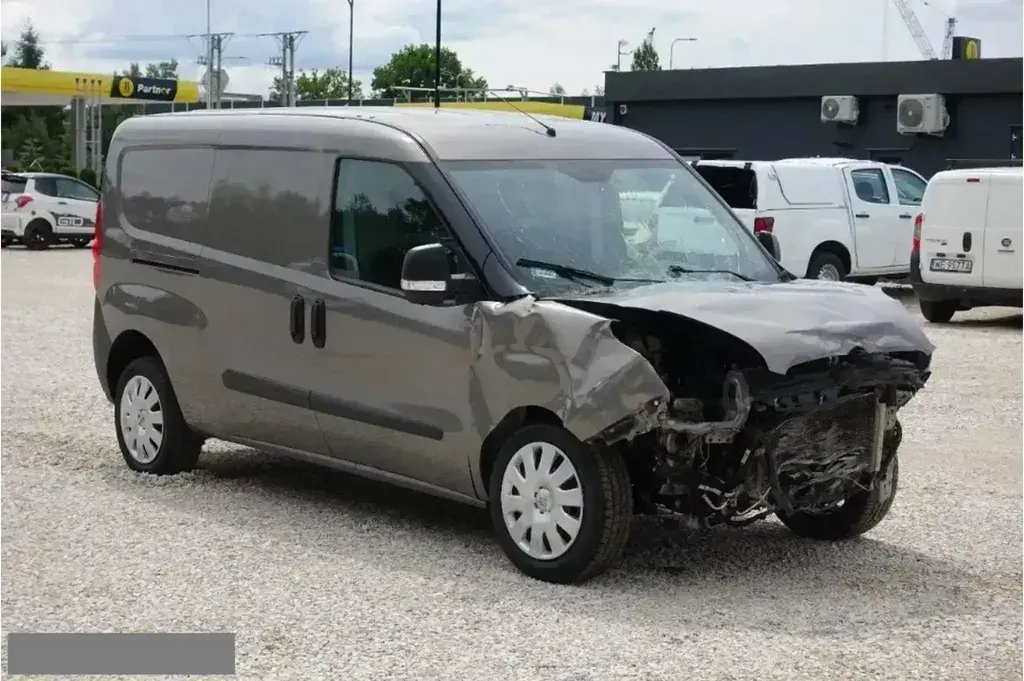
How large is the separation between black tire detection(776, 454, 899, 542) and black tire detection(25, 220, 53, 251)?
2753cm

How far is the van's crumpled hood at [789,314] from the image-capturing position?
19.7 ft

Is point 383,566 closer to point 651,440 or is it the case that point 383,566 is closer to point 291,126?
point 651,440

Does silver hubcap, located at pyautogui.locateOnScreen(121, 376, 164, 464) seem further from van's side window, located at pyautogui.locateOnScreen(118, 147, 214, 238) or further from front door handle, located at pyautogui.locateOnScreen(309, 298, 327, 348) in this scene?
front door handle, located at pyautogui.locateOnScreen(309, 298, 327, 348)

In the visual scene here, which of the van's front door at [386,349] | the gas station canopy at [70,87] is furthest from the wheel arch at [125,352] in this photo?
the gas station canopy at [70,87]

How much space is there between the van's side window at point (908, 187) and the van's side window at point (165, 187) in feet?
48.8

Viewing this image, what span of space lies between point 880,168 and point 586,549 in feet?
53.6

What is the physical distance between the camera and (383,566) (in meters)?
6.64

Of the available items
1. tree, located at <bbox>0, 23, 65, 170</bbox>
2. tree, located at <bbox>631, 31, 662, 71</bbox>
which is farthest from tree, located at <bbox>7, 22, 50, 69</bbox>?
tree, located at <bbox>631, 31, 662, 71</bbox>

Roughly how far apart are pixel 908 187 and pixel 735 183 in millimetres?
3541

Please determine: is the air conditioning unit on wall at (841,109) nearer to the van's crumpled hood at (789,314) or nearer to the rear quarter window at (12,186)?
the rear quarter window at (12,186)

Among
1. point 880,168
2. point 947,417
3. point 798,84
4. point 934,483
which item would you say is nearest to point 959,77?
point 798,84

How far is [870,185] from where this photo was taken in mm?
21344

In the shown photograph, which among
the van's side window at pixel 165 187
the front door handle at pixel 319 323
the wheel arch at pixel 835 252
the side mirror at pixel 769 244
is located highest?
the van's side window at pixel 165 187

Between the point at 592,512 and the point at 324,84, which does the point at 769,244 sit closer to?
the point at 592,512
